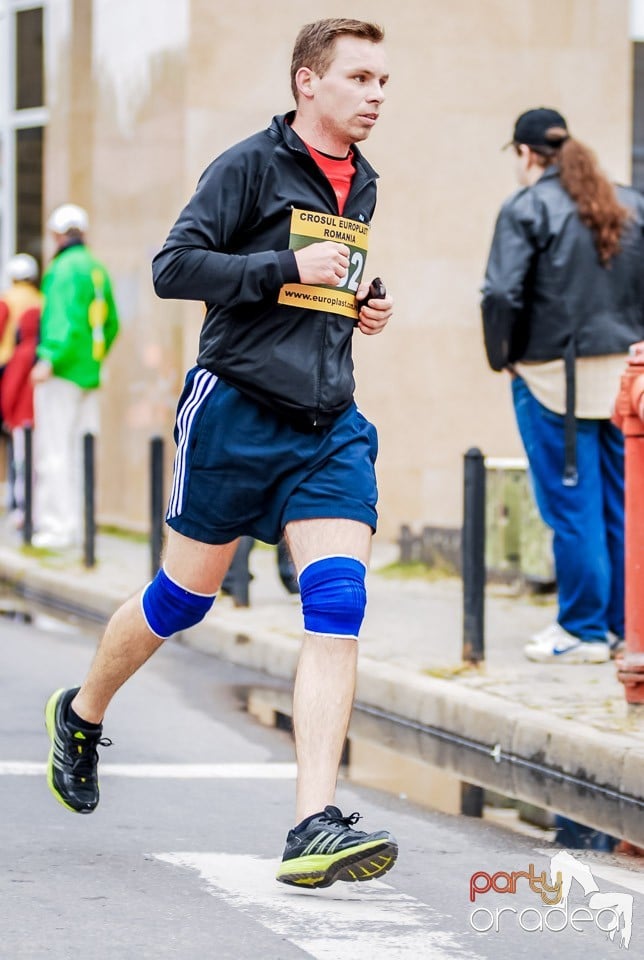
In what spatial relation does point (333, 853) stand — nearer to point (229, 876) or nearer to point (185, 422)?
point (229, 876)

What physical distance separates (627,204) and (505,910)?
4.08 metres

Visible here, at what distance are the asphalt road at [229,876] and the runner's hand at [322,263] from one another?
1.38 meters

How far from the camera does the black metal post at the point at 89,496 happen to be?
1174 cm

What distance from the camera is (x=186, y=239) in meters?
4.68

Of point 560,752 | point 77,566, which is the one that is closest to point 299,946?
point 560,752

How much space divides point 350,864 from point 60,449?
873 centimetres

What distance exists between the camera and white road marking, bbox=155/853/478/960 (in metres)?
4.04

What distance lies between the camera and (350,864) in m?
4.33

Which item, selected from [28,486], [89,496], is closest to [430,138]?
[28,486]

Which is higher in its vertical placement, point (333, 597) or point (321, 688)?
point (333, 597)

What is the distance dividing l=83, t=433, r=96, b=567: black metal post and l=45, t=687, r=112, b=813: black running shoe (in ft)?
21.9

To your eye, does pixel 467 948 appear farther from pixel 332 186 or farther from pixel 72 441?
pixel 72 441

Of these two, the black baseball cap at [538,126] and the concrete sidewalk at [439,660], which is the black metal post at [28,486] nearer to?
the concrete sidewalk at [439,660]

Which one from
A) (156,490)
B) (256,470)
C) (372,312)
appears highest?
(372,312)
